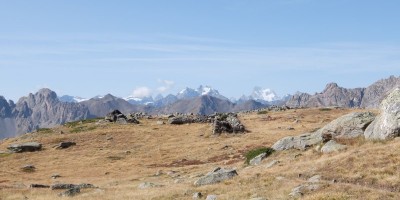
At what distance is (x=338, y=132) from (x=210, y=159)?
2460 centimetres

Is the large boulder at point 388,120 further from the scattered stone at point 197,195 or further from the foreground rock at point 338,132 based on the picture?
the scattered stone at point 197,195

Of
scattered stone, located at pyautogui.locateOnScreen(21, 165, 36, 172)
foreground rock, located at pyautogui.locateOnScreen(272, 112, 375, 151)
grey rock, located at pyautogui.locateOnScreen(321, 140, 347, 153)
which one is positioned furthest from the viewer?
Answer: scattered stone, located at pyautogui.locateOnScreen(21, 165, 36, 172)

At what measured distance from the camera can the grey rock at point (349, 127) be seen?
47.1 m

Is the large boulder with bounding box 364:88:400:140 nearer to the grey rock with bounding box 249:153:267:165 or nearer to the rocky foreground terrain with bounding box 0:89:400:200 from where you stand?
the rocky foreground terrain with bounding box 0:89:400:200

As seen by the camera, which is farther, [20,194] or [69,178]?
[69,178]

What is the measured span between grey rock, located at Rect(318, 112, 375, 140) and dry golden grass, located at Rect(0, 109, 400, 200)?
380cm

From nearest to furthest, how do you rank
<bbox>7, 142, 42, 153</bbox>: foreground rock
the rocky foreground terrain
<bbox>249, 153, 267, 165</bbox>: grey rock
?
the rocky foreground terrain → <bbox>249, 153, 267, 165</bbox>: grey rock → <bbox>7, 142, 42, 153</bbox>: foreground rock

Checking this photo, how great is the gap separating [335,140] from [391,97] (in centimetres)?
680

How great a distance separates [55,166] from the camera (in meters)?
73.1

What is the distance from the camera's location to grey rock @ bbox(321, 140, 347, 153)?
41375mm

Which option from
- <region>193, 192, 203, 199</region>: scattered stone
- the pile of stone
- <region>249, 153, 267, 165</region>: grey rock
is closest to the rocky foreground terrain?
<region>249, 153, 267, 165</region>: grey rock

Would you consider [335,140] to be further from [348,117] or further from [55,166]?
[55,166]

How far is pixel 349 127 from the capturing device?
1887 inches

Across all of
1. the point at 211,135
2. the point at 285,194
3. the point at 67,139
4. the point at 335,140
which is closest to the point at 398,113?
the point at 335,140
